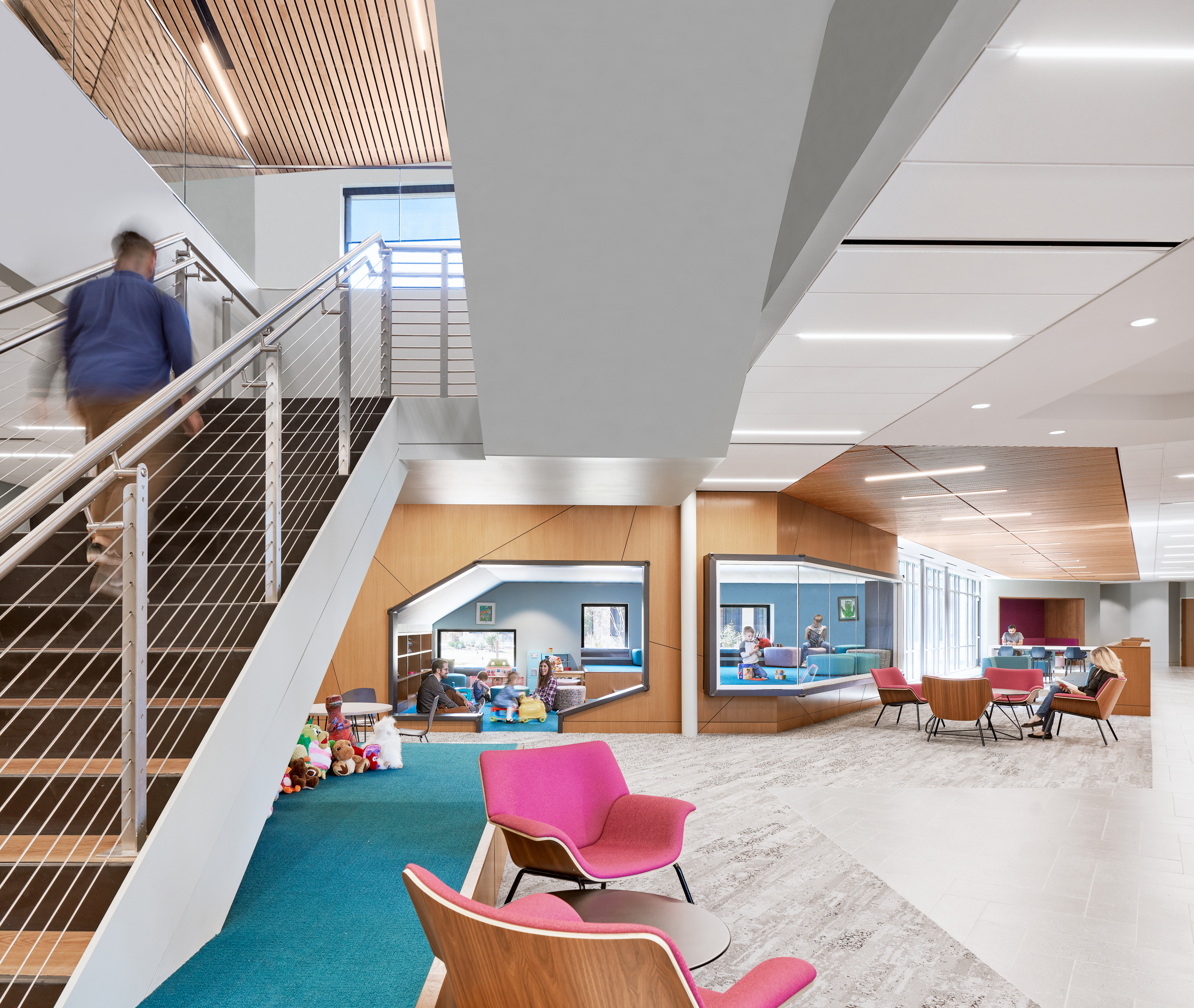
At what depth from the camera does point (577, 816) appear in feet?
13.8

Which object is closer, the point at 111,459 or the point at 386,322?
the point at 111,459

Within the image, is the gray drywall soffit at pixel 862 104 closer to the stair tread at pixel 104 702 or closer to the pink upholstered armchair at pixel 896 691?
the stair tread at pixel 104 702

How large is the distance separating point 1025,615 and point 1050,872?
28.0m

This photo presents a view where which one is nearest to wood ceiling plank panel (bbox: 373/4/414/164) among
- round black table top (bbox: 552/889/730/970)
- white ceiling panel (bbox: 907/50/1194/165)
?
white ceiling panel (bbox: 907/50/1194/165)

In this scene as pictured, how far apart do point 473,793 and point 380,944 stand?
8.34 ft

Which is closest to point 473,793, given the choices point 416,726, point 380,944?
point 380,944

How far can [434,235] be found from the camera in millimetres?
9430

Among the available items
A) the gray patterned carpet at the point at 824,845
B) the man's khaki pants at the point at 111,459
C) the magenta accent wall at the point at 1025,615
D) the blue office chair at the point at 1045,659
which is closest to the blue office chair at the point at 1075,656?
the blue office chair at the point at 1045,659

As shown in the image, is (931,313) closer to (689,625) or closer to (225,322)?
(225,322)

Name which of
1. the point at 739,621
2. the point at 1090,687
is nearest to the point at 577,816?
the point at 739,621

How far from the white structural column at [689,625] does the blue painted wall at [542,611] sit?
452 cm

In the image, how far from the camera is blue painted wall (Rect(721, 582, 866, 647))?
1030 cm

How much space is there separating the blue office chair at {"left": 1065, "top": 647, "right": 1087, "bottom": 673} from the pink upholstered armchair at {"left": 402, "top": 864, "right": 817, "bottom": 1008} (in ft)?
77.8

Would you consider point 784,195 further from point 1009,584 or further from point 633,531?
point 1009,584
